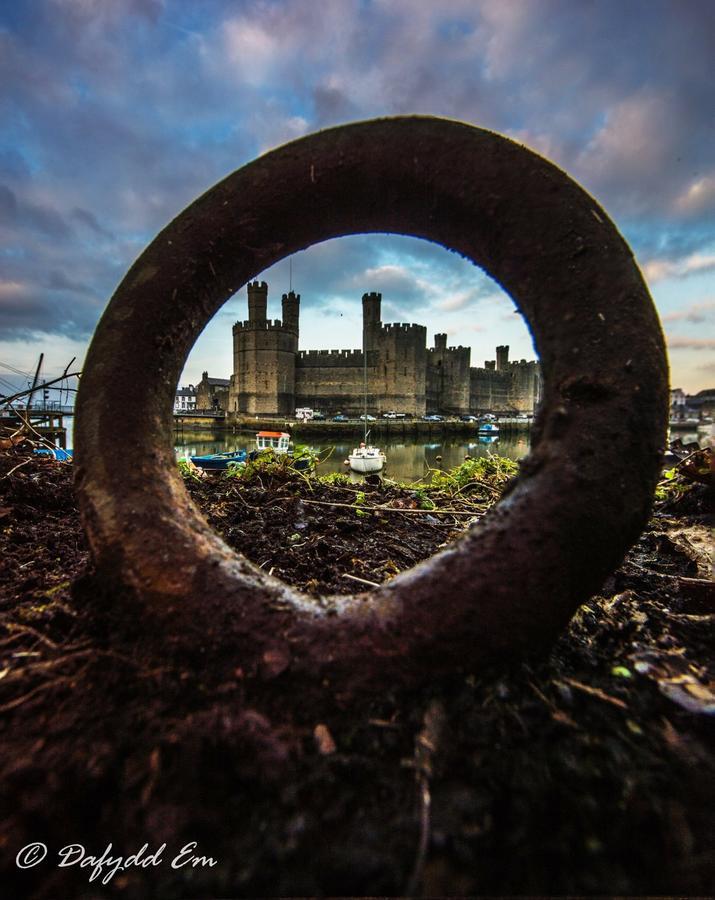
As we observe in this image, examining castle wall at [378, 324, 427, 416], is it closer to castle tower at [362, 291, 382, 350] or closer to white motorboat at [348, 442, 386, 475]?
castle tower at [362, 291, 382, 350]

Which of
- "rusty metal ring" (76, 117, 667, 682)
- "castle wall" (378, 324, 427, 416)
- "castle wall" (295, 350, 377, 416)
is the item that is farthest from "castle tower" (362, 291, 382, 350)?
"rusty metal ring" (76, 117, 667, 682)

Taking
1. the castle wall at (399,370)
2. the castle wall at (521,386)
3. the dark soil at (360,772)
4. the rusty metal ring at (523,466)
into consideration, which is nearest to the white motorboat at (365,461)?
the rusty metal ring at (523,466)

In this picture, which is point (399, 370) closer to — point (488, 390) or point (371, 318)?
point (371, 318)

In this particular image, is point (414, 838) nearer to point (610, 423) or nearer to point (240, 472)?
point (610, 423)

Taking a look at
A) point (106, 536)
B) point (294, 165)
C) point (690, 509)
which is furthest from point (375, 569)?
point (690, 509)

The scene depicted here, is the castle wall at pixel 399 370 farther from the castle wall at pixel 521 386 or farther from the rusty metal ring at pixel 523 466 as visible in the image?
the rusty metal ring at pixel 523 466

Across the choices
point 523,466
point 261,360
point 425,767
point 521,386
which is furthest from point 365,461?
point 521,386
